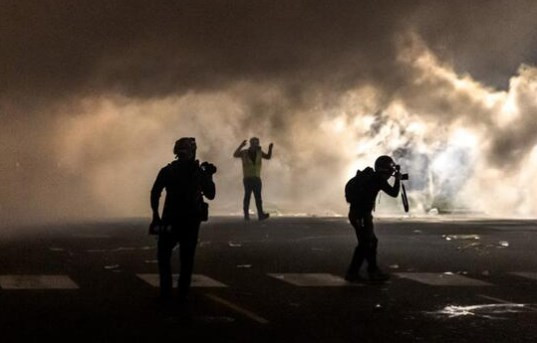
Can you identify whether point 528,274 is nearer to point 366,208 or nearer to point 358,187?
point 366,208

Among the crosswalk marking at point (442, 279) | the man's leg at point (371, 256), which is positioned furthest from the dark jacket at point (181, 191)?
the crosswalk marking at point (442, 279)

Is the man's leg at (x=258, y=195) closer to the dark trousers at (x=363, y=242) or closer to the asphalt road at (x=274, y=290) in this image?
the asphalt road at (x=274, y=290)

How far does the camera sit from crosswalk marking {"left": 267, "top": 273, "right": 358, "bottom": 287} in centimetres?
1277

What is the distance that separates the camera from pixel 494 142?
29.2 m

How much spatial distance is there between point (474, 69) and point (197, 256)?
15.4m

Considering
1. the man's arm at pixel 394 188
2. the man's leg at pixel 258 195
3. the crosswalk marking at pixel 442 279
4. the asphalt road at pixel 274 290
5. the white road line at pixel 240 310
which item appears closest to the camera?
the asphalt road at pixel 274 290

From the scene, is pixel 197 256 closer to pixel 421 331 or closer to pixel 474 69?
pixel 421 331

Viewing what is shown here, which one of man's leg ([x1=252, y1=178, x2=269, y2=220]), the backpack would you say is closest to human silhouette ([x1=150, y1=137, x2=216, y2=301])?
the backpack

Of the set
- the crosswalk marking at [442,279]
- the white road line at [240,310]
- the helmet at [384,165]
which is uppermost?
the helmet at [384,165]

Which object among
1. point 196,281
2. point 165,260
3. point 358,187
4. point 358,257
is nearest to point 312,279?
point 358,257

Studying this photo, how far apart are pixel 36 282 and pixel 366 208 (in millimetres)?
3892

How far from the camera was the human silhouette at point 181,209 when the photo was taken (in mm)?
10766

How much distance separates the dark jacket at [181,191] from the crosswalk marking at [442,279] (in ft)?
11.3

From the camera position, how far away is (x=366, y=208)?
13188mm
